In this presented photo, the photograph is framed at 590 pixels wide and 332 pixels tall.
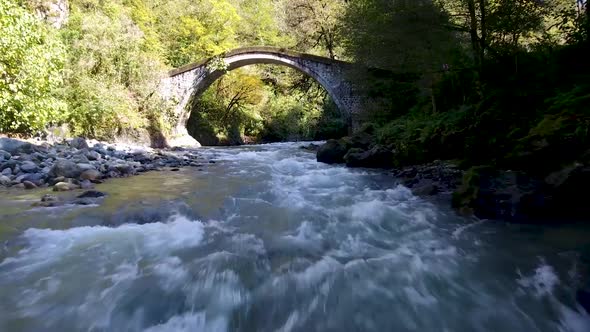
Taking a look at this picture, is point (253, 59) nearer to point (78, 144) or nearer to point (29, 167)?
point (78, 144)

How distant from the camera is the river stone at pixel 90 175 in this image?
621 centimetres

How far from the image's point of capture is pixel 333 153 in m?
9.66

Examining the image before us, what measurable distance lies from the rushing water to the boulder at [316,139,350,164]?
4966 mm

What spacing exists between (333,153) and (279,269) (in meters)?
7.01

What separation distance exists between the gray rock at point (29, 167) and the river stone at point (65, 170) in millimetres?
503

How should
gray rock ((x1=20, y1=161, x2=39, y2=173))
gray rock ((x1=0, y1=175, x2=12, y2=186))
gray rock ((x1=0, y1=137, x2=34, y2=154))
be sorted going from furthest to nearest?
gray rock ((x1=0, y1=137, x2=34, y2=154)), gray rock ((x1=20, y1=161, x2=39, y2=173)), gray rock ((x1=0, y1=175, x2=12, y2=186))

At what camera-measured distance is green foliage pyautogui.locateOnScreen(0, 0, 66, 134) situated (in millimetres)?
8141

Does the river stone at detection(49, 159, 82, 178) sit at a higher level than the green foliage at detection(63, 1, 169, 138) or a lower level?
lower

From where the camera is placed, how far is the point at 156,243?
328 cm

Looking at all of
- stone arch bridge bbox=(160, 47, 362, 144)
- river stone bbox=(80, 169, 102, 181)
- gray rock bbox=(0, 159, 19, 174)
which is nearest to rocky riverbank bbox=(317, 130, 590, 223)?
river stone bbox=(80, 169, 102, 181)

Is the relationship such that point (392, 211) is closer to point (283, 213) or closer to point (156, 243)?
point (283, 213)

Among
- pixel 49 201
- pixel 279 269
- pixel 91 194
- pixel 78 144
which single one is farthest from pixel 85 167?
pixel 279 269

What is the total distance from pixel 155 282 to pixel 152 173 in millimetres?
5371

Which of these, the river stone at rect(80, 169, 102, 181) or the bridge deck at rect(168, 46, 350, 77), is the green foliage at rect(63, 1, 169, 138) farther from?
the river stone at rect(80, 169, 102, 181)
